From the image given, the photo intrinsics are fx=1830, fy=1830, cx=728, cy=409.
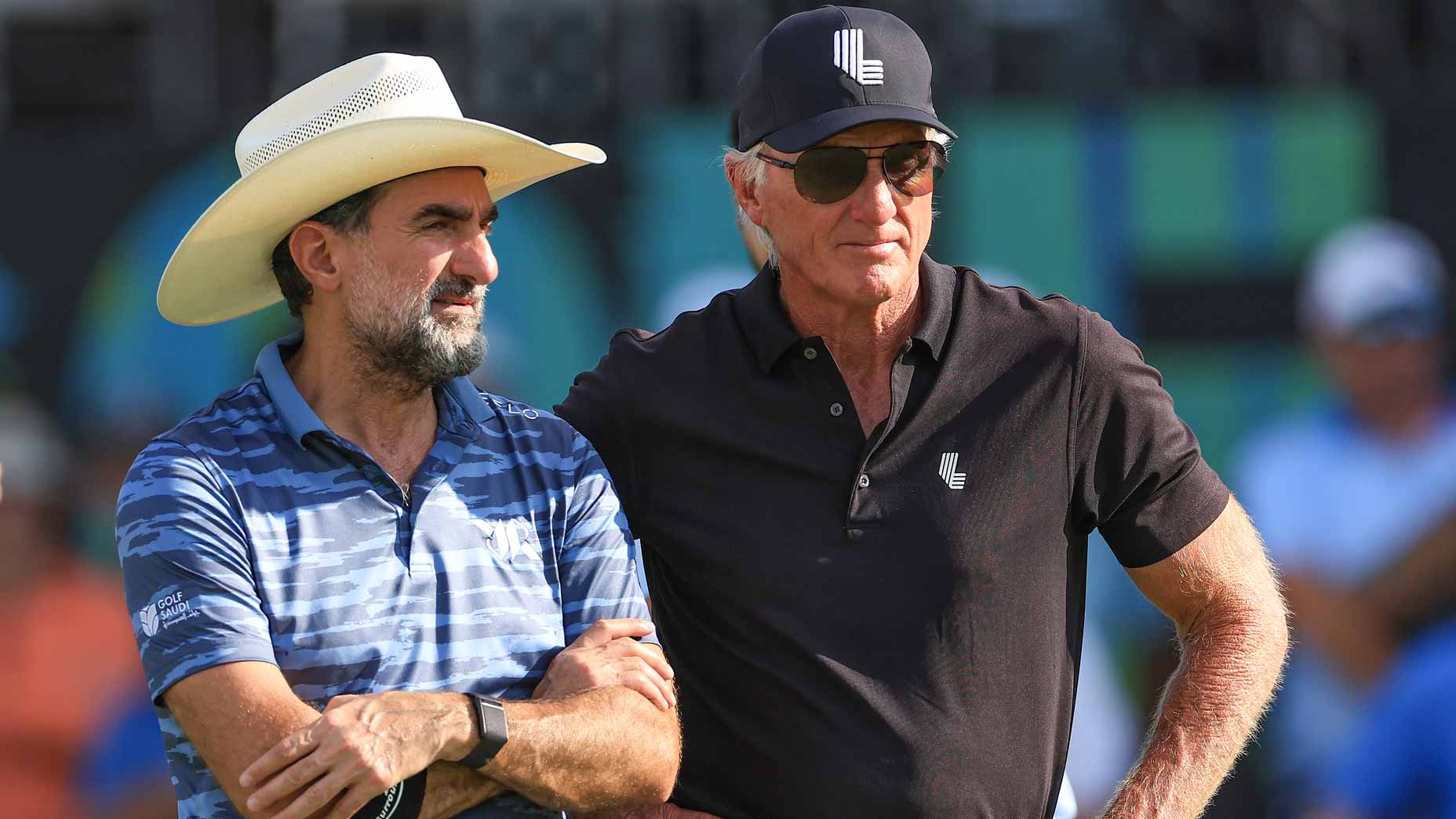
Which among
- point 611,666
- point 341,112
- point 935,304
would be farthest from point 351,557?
point 935,304

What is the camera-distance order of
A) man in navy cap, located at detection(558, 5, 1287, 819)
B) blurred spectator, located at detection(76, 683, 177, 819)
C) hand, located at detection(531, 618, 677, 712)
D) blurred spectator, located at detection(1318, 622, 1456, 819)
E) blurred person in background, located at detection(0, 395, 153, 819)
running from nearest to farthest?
hand, located at detection(531, 618, 677, 712) < man in navy cap, located at detection(558, 5, 1287, 819) < blurred spectator, located at detection(1318, 622, 1456, 819) < blurred spectator, located at detection(76, 683, 177, 819) < blurred person in background, located at detection(0, 395, 153, 819)

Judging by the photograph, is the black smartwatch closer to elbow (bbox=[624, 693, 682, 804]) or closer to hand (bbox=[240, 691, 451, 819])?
hand (bbox=[240, 691, 451, 819])

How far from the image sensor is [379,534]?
3.18m

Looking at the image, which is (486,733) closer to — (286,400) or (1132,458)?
(286,400)

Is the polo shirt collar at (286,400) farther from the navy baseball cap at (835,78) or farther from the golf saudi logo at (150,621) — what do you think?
the navy baseball cap at (835,78)

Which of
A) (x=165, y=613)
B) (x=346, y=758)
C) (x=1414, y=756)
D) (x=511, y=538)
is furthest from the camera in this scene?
(x=1414, y=756)

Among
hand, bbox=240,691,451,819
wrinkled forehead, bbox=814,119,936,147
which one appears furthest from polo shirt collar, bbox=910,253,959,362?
hand, bbox=240,691,451,819

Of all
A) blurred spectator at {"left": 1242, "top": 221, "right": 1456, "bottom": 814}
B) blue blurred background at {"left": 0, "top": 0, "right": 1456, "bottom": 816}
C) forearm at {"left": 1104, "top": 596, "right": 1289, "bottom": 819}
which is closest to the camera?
forearm at {"left": 1104, "top": 596, "right": 1289, "bottom": 819}

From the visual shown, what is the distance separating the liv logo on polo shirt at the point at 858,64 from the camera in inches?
136

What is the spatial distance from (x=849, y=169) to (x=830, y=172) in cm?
4

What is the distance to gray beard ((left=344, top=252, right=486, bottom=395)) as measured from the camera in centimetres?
338

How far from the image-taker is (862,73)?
346cm

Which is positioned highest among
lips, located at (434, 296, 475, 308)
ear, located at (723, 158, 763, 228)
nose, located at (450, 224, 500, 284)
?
ear, located at (723, 158, 763, 228)

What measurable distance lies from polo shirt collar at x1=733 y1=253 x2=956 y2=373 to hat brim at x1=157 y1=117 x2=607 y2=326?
18.9 inches
